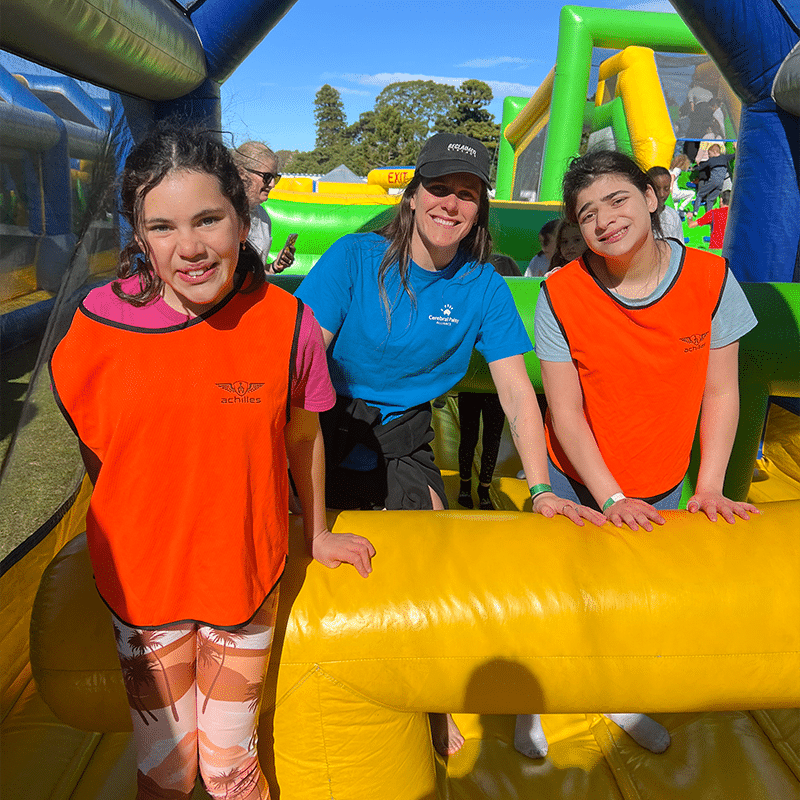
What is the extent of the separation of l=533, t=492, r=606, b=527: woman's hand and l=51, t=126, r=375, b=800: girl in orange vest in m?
0.55

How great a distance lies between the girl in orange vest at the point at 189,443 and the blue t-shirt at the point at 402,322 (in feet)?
1.07

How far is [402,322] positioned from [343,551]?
54cm

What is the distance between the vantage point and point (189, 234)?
0.92m

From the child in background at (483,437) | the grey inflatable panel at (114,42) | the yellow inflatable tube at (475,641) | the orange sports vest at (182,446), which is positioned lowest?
the child in background at (483,437)

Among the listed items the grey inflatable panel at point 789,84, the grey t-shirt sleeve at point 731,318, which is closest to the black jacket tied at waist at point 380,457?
the grey t-shirt sleeve at point 731,318

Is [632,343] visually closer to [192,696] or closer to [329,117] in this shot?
[192,696]

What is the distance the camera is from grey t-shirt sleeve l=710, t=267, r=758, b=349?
1.42 m

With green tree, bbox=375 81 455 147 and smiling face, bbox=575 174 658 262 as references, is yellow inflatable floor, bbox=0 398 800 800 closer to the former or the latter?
smiling face, bbox=575 174 658 262

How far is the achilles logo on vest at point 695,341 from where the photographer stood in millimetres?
1399

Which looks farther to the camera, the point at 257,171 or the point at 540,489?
the point at 257,171

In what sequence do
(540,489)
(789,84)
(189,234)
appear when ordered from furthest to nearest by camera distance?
1. (789,84)
2. (540,489)
3. (189,234)

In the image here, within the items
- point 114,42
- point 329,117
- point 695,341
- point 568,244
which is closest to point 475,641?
point 695,341

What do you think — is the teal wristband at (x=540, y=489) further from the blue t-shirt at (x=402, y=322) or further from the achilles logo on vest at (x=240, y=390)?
the achilles logo on vest at (x=240, y=390)

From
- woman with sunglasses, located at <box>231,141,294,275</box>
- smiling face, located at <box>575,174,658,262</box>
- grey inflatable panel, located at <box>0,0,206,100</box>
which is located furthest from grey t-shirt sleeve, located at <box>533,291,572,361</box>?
grey inflatable panel, located at <box>0,0,206,100</box>
